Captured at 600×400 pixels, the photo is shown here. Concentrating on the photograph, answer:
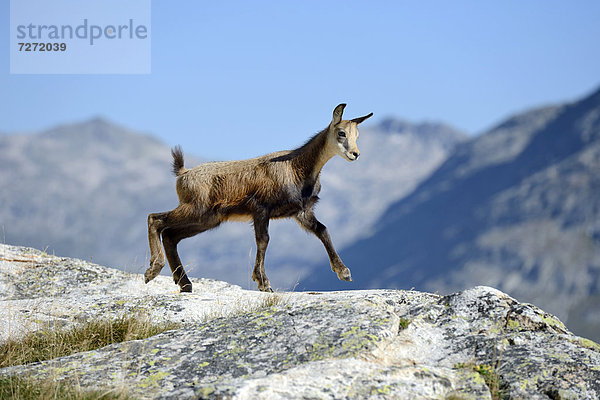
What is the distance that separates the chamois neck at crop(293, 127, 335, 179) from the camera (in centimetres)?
1219

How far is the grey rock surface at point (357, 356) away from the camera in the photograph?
6.05 meters

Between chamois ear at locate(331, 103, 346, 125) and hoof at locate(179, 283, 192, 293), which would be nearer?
hoof at locate(179, 283, 192, 293)

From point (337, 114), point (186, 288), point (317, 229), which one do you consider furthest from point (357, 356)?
point (337, 114)

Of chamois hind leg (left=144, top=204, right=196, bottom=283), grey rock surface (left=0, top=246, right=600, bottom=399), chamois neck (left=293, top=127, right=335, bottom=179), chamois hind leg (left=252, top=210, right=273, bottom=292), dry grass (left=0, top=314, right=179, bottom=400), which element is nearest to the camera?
grey rock surface (left=0, top=246, right=600, bottom=399)

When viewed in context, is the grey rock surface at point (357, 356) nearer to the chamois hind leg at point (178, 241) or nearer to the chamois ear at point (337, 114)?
the chamois hind leg at point (178, 241)

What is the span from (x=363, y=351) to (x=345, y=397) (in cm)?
80

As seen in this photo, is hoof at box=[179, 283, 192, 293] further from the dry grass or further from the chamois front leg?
the dry grass

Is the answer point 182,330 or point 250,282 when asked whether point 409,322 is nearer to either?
point 182,330

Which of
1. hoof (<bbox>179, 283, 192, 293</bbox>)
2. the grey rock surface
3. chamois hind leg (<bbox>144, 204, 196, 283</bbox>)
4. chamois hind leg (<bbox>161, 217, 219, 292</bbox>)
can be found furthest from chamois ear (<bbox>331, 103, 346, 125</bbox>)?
the grey rock surface

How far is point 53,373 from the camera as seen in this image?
6.78 meters

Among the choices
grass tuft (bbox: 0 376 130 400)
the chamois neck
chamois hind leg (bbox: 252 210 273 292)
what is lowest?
grass tuft (bbox: 0 376 130 400)

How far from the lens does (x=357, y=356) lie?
256 inches

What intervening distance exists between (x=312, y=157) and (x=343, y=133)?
674mm

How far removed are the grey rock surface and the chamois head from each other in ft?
13.5
